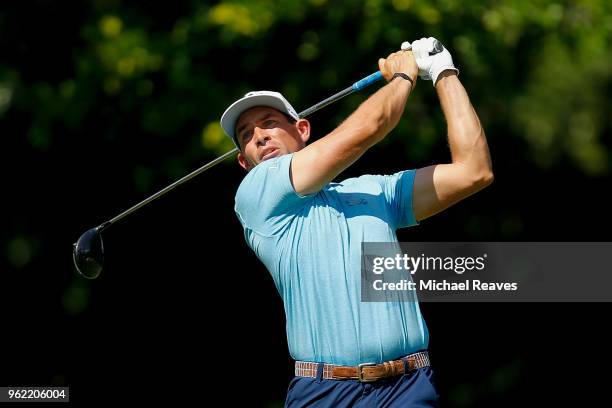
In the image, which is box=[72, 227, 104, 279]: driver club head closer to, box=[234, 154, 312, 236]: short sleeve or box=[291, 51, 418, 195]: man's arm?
box=[234, 154, 312, 236]: short sleeve

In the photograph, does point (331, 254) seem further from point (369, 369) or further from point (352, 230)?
point (369, 369)

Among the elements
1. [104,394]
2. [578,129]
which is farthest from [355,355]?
[104,394]

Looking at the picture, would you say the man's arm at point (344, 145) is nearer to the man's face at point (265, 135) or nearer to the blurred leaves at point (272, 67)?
the man's face at point (265, 135)

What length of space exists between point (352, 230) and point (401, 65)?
640mm

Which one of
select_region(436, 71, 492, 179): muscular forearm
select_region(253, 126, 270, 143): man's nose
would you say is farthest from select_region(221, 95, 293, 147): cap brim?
select_region(436, 71, 492, 179): muscular forearm

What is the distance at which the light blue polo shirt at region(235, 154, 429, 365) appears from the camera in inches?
160

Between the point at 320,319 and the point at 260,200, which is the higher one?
the point at 260,200

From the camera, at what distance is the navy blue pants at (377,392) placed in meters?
4.05

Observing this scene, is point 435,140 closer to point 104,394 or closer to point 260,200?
point 104,394

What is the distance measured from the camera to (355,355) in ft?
13.3

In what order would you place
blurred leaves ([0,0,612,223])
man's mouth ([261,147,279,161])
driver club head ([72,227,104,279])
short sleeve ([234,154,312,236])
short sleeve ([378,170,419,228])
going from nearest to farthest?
short sleeve ([234,154,312,236])
short sleeve ([378,170,419,228])
man's mouth ([261,147,279,161])
driver club head ([72,227,104,279])
blurred leaves ([0,0,612,223])

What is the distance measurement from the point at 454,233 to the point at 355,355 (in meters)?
4.69

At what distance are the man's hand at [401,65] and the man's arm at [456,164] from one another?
9cm

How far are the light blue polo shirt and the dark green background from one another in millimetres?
3164
